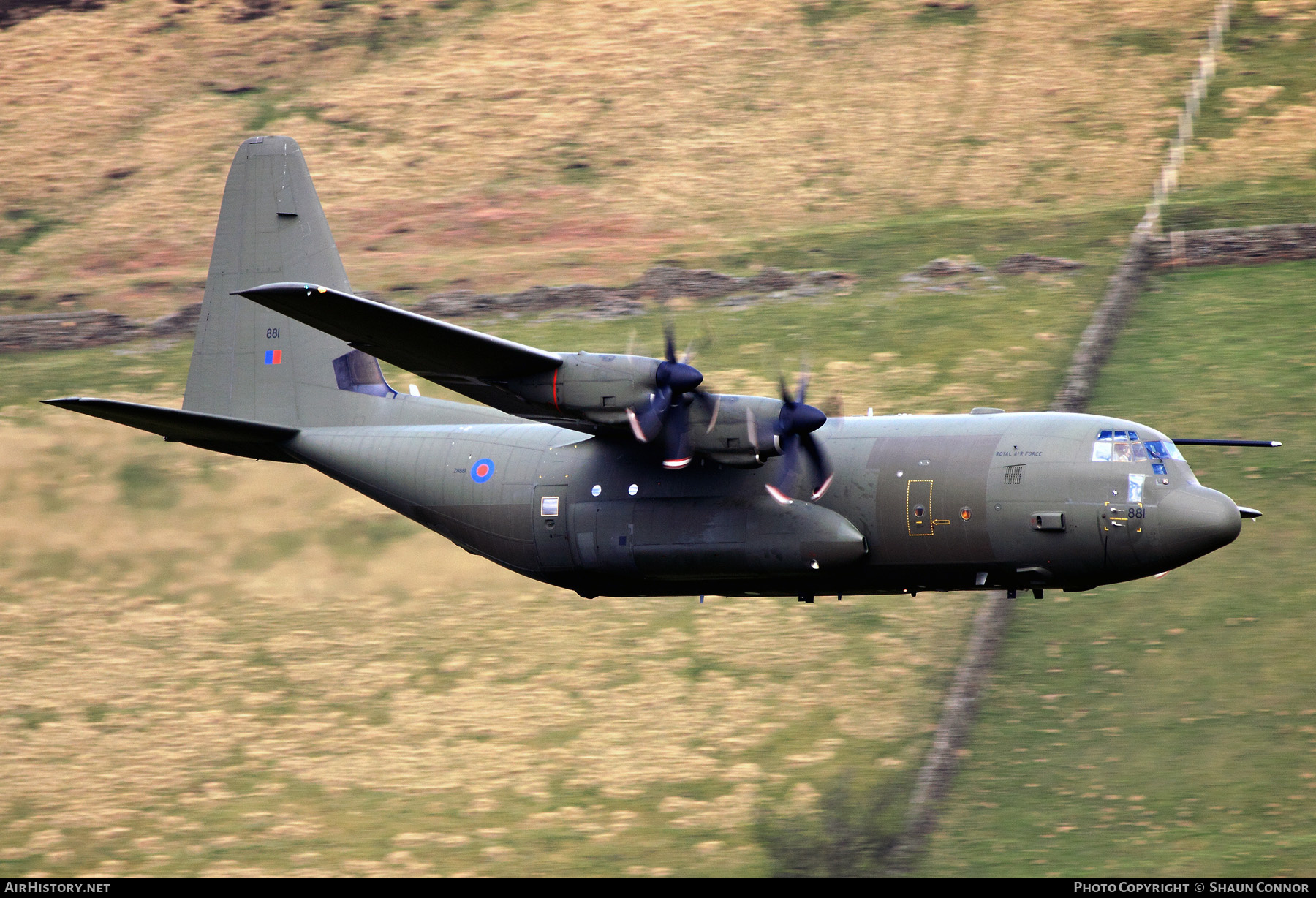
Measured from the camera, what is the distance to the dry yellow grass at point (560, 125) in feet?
197

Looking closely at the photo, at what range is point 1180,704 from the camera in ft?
105

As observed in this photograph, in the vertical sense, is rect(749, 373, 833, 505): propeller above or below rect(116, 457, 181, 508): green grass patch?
above

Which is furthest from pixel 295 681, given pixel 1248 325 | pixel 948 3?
pixel 948 3

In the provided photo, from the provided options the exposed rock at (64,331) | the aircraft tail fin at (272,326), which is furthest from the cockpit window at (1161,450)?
the exposed rock at (64,331)

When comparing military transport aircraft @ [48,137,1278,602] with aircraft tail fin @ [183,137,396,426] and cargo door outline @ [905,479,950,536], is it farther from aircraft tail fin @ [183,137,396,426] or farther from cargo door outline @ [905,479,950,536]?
aircraft tail fin @ [183,137,396,426]

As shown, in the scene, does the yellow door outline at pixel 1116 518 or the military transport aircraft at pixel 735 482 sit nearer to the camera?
the yellow door outline at pixel 1116 518

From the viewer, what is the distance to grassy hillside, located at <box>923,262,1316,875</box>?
2811cm

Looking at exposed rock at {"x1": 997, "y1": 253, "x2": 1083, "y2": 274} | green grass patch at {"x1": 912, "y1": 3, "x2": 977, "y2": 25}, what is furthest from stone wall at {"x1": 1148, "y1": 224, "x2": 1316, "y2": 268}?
green grass patch at {"x1": 912, "y1": 3, "x2": 977, "y2": 25}

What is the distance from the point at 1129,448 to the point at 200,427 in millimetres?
16883

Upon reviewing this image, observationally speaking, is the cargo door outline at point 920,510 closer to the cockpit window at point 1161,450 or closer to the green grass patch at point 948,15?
the cockpit window at point 1161,450

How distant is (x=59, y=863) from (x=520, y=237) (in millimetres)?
35541

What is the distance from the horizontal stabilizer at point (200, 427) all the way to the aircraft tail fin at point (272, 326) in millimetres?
685

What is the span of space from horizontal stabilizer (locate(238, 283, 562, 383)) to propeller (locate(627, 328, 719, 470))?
5.29 feet

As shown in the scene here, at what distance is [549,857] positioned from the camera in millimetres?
29297
